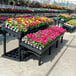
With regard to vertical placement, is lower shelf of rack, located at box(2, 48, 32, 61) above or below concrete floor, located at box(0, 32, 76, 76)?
above

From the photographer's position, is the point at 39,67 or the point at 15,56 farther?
the point at 15,56

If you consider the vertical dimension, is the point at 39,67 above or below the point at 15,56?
below

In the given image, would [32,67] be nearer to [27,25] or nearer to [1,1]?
[27,25]

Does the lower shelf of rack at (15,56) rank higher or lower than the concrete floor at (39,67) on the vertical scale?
higher

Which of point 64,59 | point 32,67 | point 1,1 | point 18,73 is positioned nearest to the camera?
point 18,73

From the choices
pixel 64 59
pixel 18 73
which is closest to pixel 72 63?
pixel 64 59

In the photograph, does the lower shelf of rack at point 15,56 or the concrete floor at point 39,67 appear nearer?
the concrete floor at point 39,67

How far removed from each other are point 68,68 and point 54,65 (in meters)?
0.47

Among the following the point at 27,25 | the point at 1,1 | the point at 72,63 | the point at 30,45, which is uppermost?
the point at 1,1

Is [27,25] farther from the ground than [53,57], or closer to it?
farther from the ground

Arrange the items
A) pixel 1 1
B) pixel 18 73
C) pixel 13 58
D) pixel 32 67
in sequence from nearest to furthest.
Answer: pixel 18 73, pixel 32 67, pixel 13 58, pixel 1 1

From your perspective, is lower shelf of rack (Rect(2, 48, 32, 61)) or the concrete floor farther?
lower shelf of rack (Rect(2, 48, 32, 61))

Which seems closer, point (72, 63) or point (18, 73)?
point (18, 73)

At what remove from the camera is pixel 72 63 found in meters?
4.48
